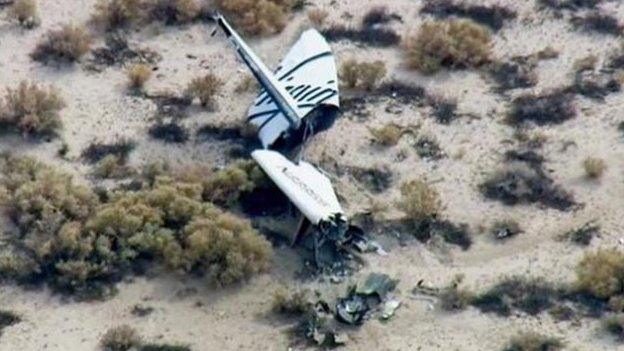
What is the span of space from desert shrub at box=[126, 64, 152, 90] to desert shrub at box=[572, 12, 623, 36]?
12775 mm

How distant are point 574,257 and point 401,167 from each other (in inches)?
207

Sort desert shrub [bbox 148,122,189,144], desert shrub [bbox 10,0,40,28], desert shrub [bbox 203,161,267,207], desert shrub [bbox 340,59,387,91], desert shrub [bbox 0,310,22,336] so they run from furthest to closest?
desert shrub [bbox 10,0,40,28] < desert shrub [bbox 340,59,387,91] < desert shrub [bbox 148,122,189,144] < desert shrub [bbox 203,161,267,207] < desert shrub [bbox 0,310,22,336]

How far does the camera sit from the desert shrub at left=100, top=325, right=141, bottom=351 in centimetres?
2573

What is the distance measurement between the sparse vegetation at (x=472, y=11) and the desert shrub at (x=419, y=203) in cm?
877

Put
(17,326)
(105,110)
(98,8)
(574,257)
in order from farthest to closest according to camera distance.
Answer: (98,8) → (105,110) → (574,257) → (17,326)

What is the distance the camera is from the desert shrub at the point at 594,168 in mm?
30672

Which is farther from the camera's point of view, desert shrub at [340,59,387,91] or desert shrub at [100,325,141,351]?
desert shrub at [340,59,387,91]

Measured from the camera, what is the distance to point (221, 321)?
1052 inches

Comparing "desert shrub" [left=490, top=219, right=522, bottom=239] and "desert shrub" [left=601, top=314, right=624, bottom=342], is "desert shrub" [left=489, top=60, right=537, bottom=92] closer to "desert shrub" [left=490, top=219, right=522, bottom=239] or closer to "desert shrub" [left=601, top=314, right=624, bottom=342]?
"desert shrub" [left=490, top=219, right=522, bottom=239]

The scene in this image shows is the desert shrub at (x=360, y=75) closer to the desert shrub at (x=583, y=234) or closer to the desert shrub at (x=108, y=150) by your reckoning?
the desert shrub at (x=108, y=150)

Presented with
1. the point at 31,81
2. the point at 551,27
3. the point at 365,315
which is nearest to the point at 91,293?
the point at 365,315

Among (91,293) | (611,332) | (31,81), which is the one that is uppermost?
(31,81)

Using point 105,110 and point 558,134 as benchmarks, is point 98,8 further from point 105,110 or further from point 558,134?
point 558,134

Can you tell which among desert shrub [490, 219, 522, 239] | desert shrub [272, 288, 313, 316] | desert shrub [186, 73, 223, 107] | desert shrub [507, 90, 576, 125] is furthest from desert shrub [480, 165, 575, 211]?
desert shrub [186, 73, 223, 107]
